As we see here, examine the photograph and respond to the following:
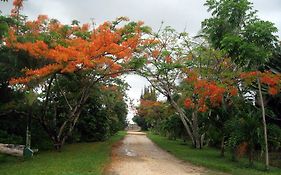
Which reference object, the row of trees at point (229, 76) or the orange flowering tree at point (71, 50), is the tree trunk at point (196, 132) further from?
the orange flowering tree at point (71, 50)

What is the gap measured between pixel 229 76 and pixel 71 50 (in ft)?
33.2

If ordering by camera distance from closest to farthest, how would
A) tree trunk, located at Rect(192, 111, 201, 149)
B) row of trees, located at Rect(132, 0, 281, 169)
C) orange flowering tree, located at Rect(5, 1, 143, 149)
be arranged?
1. row of trees, located at Rect(132, 0, 281, 169)
2. orange flowering tree, located at Rect(5, 1, 143, 149)
3. tree trunk, located at Rect(192, 111, 201, 149)

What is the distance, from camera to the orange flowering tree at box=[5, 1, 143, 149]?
18.7 m

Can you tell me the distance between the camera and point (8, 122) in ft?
77.9

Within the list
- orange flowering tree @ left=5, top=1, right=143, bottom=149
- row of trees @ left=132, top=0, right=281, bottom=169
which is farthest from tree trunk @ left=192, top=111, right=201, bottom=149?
orange flowering tree @ left=5, top=1, right=143, bottom=149

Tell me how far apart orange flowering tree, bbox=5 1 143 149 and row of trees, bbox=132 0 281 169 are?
2.13 m

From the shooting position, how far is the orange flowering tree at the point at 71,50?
61.5ft

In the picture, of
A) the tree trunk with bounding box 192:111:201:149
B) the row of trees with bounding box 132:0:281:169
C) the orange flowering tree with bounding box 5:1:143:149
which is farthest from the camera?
the tree trunk with bounding box 192:111:201:149

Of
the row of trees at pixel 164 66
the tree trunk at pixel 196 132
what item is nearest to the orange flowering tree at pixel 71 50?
the row of trees at pixel 164 66

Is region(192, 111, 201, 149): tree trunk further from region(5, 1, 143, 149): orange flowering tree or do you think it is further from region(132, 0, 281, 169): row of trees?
region(5, 1, 143, 149): orange flowering tree

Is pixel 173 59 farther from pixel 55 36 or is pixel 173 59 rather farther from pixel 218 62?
pixel 55 36

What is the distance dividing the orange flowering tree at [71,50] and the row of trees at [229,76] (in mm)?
2127

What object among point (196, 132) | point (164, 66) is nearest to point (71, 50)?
point (164, 66)

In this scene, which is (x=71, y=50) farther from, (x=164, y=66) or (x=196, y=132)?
(x=196, y=132)
